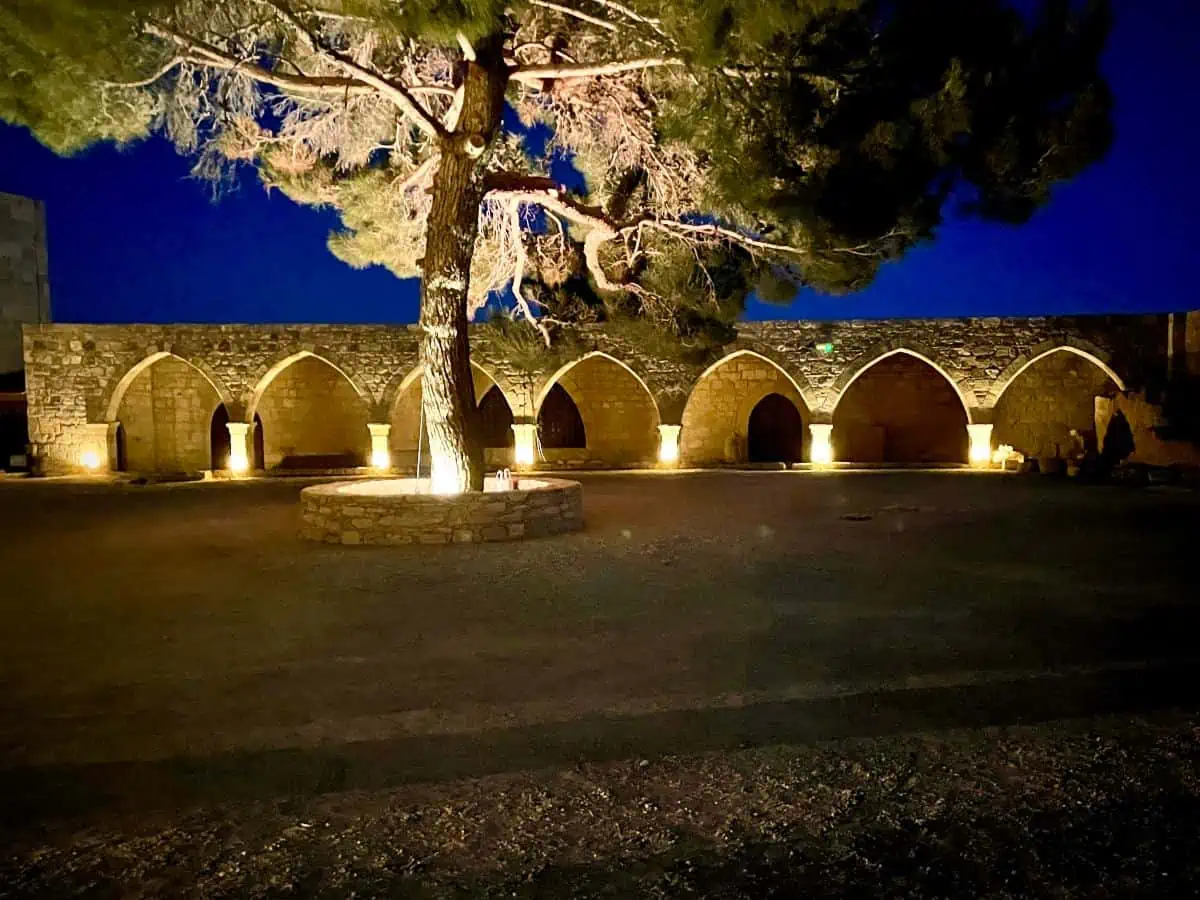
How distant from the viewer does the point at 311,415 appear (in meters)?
16.2

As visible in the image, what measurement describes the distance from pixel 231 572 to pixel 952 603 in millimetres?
3957

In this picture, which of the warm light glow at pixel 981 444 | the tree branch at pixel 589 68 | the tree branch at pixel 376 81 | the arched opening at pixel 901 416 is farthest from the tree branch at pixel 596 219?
the arched opening at pixel 901 416

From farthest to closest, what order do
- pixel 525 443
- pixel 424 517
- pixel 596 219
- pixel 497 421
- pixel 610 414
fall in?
pixel 497 421
pixel 610 414
pixel 525 443
pixel 596 219
pixel 424 517

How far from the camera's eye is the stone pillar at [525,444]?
14.8 m

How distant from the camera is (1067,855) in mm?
1815

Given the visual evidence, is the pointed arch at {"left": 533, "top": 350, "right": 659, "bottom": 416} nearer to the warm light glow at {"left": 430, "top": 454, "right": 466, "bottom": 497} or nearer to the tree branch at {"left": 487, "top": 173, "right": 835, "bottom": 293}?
the tree branch at {"left": 487, "top": 173, "right": 835, "bottom": 293}

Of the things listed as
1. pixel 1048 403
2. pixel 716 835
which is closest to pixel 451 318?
pixel 716 835

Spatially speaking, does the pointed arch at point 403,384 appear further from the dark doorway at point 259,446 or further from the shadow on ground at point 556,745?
the shadow on ground at point 556,745

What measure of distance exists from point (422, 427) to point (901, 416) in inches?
334

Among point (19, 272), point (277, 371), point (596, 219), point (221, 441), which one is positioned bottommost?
point (221, 441)

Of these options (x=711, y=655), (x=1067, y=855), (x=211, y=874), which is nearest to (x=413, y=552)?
(x=711, y=655)

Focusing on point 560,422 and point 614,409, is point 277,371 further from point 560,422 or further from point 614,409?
point 614,409

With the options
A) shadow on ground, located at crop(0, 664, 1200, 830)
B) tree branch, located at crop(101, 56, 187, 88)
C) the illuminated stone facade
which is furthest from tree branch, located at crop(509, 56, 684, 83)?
the illuminated stone facade

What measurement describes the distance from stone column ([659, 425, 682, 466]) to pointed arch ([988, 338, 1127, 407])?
4.91 metres
